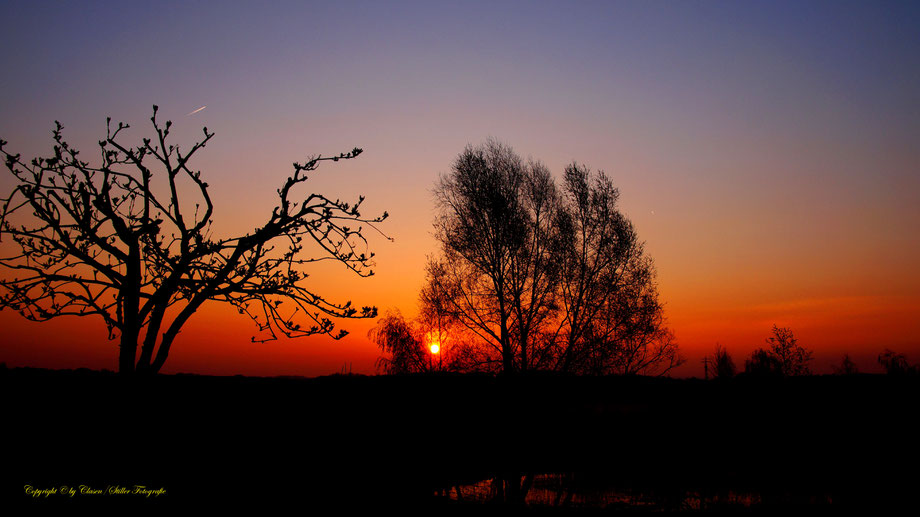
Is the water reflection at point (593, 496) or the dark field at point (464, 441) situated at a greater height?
the dark field at point (464, 441)

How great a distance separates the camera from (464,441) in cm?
1284

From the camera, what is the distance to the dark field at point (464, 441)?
8.38 m

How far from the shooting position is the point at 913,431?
12.0 metres

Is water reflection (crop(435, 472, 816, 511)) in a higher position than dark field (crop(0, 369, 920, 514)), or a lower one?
lower

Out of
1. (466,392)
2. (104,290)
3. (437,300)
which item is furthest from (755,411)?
(104,290)

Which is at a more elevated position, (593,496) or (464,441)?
(464,441)

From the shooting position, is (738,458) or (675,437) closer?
(738,458)

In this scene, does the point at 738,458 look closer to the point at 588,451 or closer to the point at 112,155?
the point at 588,451

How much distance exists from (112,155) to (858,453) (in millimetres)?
15841

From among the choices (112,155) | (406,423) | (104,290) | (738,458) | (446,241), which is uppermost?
(446,241)

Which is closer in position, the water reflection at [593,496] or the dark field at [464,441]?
the dark field at [464,441]

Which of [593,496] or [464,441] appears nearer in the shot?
[593,496]

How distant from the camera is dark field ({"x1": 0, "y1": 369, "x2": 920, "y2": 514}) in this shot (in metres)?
8.38

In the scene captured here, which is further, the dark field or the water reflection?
the water reflection
